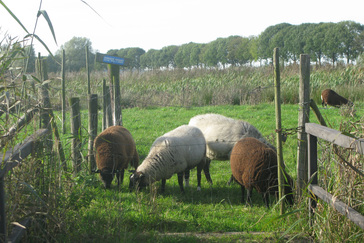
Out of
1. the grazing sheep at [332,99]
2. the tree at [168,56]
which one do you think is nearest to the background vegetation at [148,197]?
the grazing sheep at [332,99]

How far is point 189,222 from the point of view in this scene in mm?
4875

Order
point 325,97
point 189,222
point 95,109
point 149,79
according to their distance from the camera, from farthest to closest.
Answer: point 149,79, point 325,97, point 95,109, point 189,222

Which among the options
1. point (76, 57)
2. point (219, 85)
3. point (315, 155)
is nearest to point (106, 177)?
point (315, 155)

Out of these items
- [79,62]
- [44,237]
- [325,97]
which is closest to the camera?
[44,237]

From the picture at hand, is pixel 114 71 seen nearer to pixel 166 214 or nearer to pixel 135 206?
pixel 135 206

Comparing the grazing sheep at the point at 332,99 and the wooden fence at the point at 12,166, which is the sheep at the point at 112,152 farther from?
the grazing sheep at the point at 332,99

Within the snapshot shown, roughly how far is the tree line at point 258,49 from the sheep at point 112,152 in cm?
2402

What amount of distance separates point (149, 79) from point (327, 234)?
75.5 feet

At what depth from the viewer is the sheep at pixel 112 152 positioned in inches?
258

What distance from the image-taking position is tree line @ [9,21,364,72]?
39719mm

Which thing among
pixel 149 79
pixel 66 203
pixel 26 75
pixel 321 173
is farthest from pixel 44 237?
pixel 149 79

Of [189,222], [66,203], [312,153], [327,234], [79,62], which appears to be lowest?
[189,222]

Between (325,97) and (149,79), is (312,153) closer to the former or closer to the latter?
(325,97)

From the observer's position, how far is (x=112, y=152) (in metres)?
6.64
